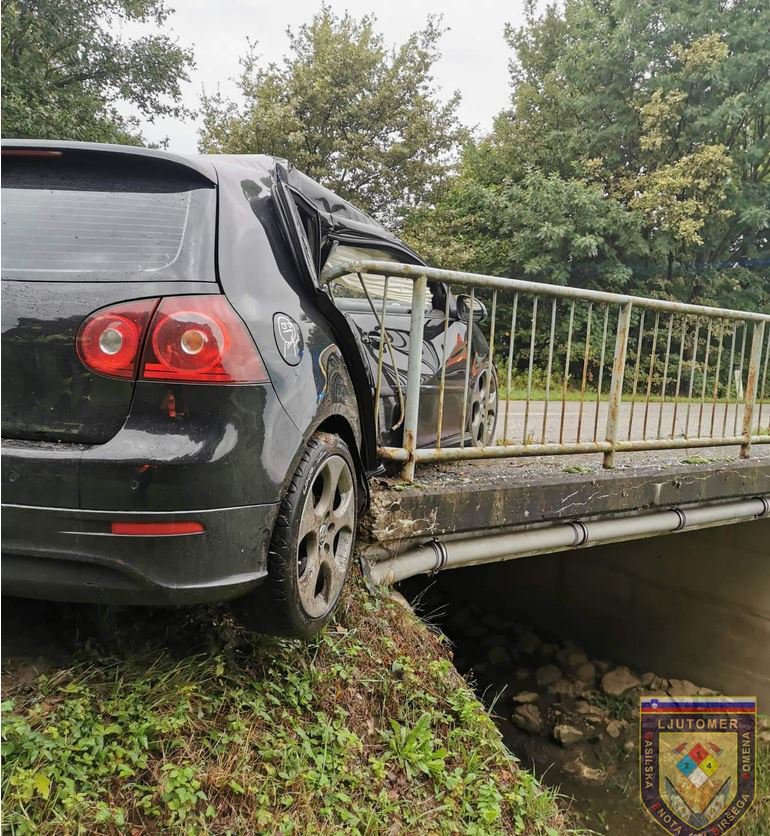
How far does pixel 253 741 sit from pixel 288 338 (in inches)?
54.5

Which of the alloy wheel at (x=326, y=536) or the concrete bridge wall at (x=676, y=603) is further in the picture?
the concrete bridge wall at (x=676, y=603)

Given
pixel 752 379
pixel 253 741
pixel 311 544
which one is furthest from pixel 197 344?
pixel 752 379

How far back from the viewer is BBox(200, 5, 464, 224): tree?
1969cm

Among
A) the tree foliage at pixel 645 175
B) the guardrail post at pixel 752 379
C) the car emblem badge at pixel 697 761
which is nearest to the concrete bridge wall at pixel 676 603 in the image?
the car emblem badge at pixel 697 761

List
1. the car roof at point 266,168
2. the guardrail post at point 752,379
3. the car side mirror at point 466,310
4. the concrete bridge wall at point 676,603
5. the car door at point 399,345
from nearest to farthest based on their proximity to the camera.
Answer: the car roof at point 266,168 → the car door at point 399,345 → the car side mirror at point 466,310 → the guardrail post at point 752,379 → the concrete bridge wall at point 676,603

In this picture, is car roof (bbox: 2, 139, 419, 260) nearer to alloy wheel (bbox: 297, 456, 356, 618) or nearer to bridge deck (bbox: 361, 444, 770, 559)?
alloy wheel (bbox: 297, 456, 356, 618)

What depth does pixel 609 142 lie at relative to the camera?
20.5 m

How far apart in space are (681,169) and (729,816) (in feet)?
54.8

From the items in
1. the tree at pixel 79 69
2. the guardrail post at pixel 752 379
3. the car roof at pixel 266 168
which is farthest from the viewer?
the tree at pixel 79 69

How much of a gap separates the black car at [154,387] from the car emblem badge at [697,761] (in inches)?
198

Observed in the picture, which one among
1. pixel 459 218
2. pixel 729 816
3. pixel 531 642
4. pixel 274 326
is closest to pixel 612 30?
pixel 459 218

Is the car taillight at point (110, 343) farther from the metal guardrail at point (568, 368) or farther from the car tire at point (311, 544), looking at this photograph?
the metal guardrail at point (568, 368)

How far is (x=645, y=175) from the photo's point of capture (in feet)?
64.4

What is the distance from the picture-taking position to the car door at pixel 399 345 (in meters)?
3.75
